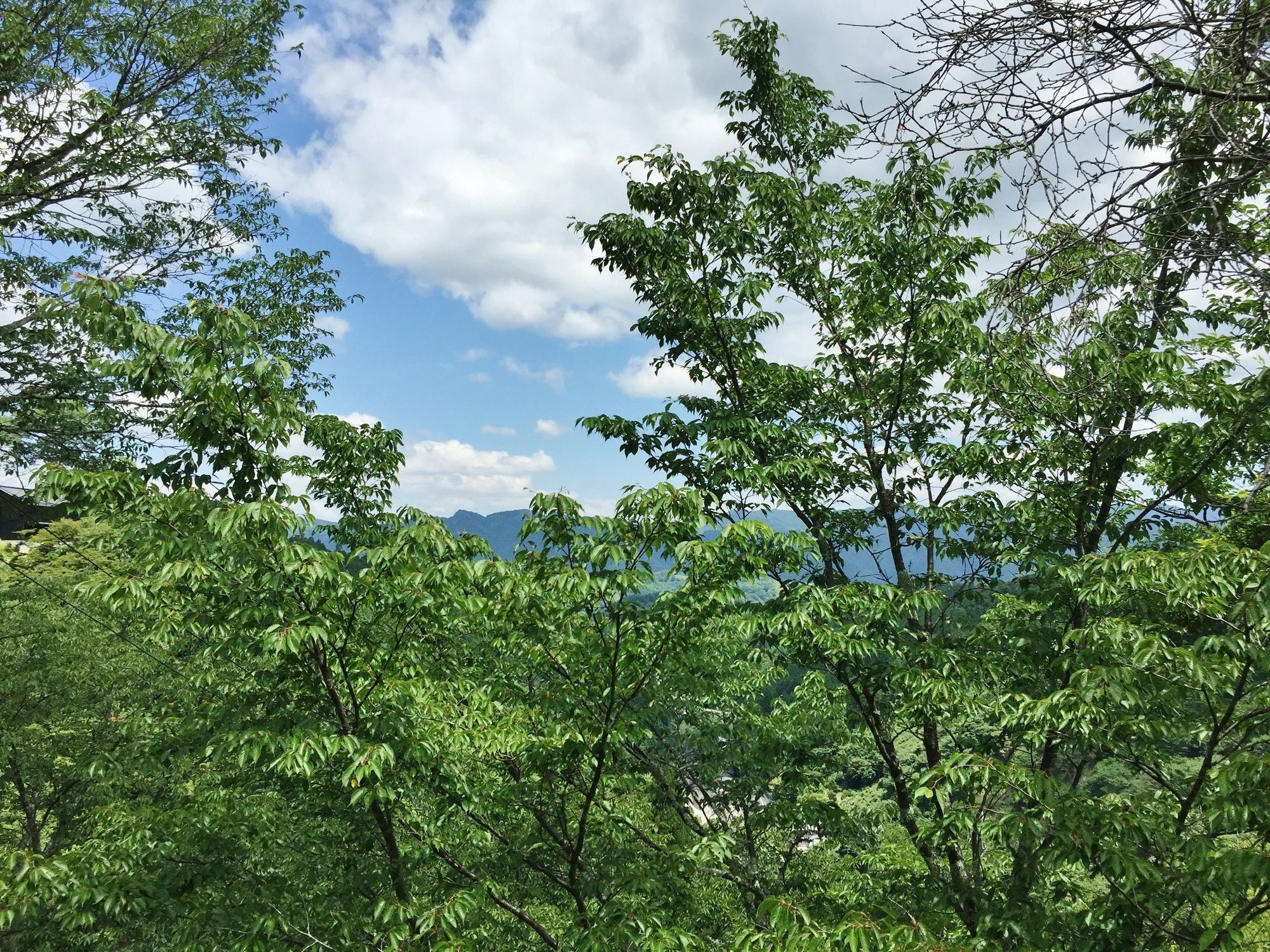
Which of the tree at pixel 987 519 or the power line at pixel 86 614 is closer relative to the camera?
the tree at pixel 987 519

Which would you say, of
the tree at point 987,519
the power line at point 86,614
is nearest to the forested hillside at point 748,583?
the tree at point 987,519

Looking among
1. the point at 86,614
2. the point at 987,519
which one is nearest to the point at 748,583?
the point at 987,519

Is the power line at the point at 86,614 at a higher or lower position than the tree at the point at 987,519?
lower

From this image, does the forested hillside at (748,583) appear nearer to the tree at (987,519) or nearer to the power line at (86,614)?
the tree at (987,519)

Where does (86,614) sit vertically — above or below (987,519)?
below

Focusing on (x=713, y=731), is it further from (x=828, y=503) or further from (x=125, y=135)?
(x=125, y=135)

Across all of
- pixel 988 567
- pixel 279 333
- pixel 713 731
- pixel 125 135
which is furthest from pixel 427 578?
pixel 279 333

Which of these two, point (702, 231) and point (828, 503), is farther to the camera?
point (828, 503)

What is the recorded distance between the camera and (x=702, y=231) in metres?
6.87

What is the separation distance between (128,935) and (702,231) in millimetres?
14893

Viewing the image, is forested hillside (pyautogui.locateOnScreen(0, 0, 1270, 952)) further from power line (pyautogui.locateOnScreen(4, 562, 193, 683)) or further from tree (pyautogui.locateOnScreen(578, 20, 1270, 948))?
power line (pyautogui.locateOnScreen(4, 562, 193, 683))

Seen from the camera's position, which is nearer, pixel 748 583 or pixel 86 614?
pixel 748 583

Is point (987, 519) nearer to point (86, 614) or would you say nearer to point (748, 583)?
point (748, 583)

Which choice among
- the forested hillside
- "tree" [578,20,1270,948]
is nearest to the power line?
the forested hillside
